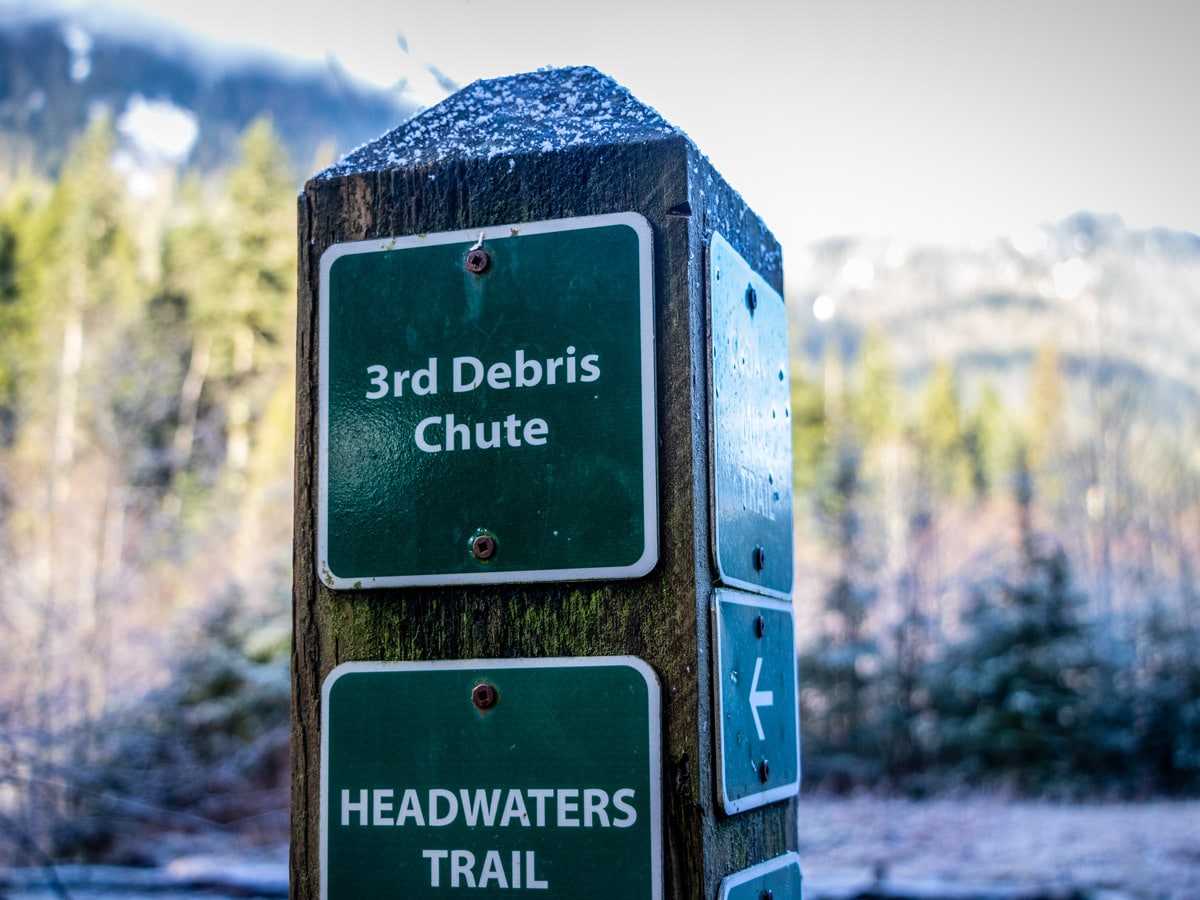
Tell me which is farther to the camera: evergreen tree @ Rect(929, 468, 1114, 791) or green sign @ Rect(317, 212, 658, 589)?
evergreen tree @ Rect(929, 468, 1114, 791)

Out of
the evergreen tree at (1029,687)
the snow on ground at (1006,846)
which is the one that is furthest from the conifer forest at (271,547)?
the snow on ground at (1006,846)

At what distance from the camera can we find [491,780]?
164 cm

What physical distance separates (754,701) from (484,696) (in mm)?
394

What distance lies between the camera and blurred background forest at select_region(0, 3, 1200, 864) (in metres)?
16.9

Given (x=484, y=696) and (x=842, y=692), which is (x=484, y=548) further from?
(x=842, y=692)

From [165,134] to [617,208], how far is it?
2048 inches

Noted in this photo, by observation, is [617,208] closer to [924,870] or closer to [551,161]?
[551,161]

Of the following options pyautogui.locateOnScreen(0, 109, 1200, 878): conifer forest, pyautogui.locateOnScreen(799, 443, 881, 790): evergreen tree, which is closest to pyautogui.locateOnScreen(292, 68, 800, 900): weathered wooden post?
pyautogui.locateOnScreen(0, 109, 1200, 878): conifer forest

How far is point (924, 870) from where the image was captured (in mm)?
12336

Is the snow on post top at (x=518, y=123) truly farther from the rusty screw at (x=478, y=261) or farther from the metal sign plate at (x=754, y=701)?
the metal sign plate at (x=754, y=701)

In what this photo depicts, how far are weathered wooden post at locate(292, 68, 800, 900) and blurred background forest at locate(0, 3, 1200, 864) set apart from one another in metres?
0.60

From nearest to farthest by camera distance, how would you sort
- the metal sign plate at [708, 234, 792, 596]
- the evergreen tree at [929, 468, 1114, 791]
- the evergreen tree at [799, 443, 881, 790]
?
the metal sign plate at [708, 234, 792, 596]
the evergreen tree at [929, 468, 1114, 791]
the evergreen tree at [799, 443, 881, 790]

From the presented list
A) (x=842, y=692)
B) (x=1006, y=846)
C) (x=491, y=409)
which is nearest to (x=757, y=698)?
(x=491, y=409)

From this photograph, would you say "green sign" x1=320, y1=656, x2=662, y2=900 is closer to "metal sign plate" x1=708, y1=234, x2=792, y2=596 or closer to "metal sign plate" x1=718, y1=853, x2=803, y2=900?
"metal sign plate" x1=718, y1=853, x2=803, y2=900
